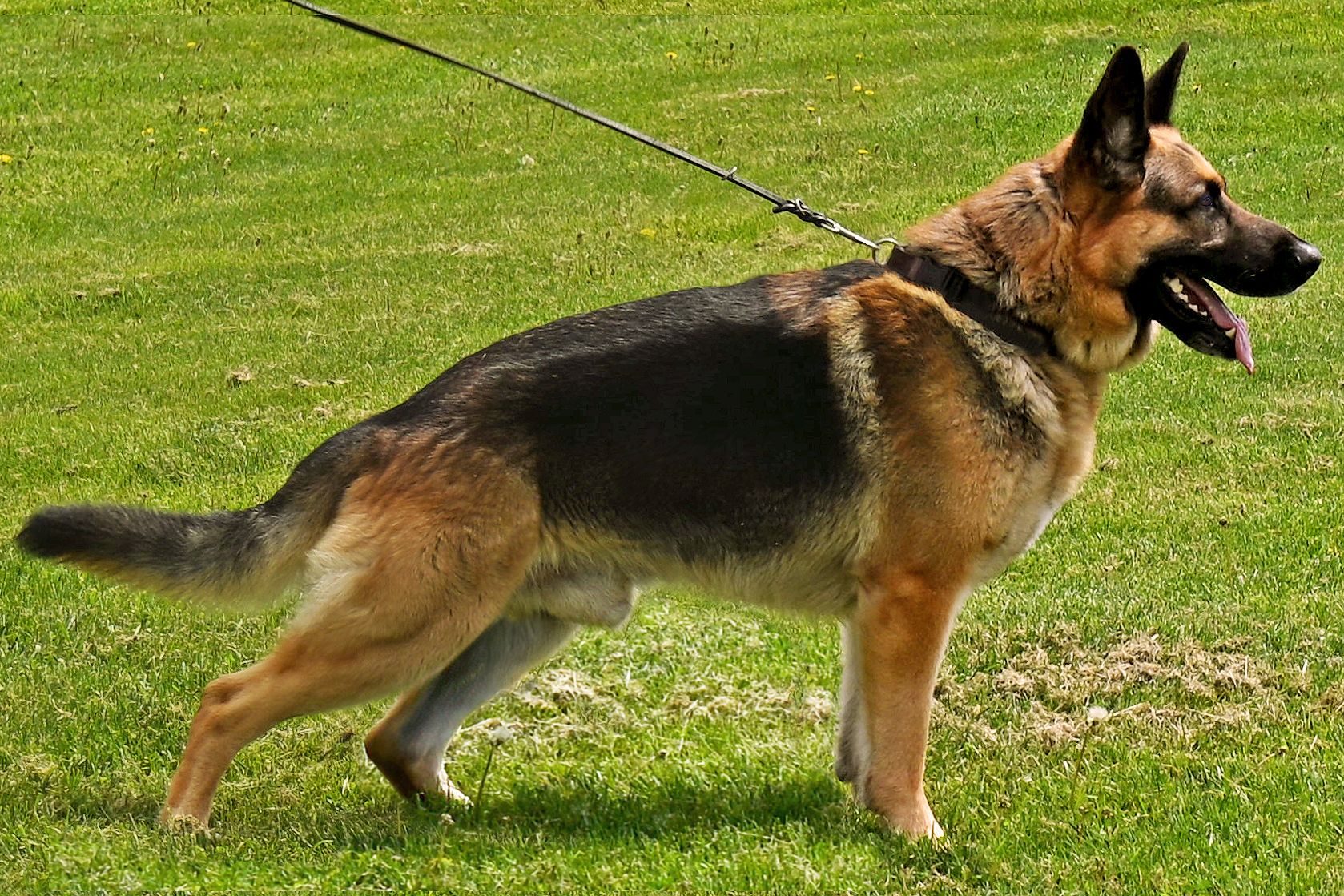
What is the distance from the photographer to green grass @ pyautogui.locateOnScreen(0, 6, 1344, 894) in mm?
4738

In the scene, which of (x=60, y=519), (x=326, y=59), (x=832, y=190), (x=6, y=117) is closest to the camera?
(x=60, y=519)

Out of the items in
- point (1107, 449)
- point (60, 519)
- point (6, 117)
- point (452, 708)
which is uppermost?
point (60, 519)

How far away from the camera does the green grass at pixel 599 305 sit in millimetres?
4738

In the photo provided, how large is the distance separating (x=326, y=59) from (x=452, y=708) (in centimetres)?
1703

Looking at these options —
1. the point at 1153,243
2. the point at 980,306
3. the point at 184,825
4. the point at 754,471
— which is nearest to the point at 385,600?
the point at 184,825

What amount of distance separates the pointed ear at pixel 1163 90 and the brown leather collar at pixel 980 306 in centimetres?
80

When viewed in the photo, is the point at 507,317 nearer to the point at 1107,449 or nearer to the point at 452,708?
the point at 1107,449

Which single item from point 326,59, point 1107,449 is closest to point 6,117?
point 326,59

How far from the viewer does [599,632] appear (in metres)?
6.53

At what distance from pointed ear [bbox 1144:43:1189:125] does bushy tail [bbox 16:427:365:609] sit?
9.11 ft

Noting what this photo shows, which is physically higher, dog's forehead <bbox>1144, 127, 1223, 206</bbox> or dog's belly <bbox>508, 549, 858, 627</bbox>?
dog's forehead <bbox>1144, 127, 1223, 206</bbox>

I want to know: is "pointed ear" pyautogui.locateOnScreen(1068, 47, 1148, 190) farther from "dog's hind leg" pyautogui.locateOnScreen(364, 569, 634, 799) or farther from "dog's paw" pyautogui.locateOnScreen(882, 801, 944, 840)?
"dog's hind leg" pyautogui.locateOnScreen(364, 569, 634, 799)

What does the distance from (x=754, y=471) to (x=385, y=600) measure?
1137mm

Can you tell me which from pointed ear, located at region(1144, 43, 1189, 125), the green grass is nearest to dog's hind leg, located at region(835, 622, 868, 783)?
the green grass
